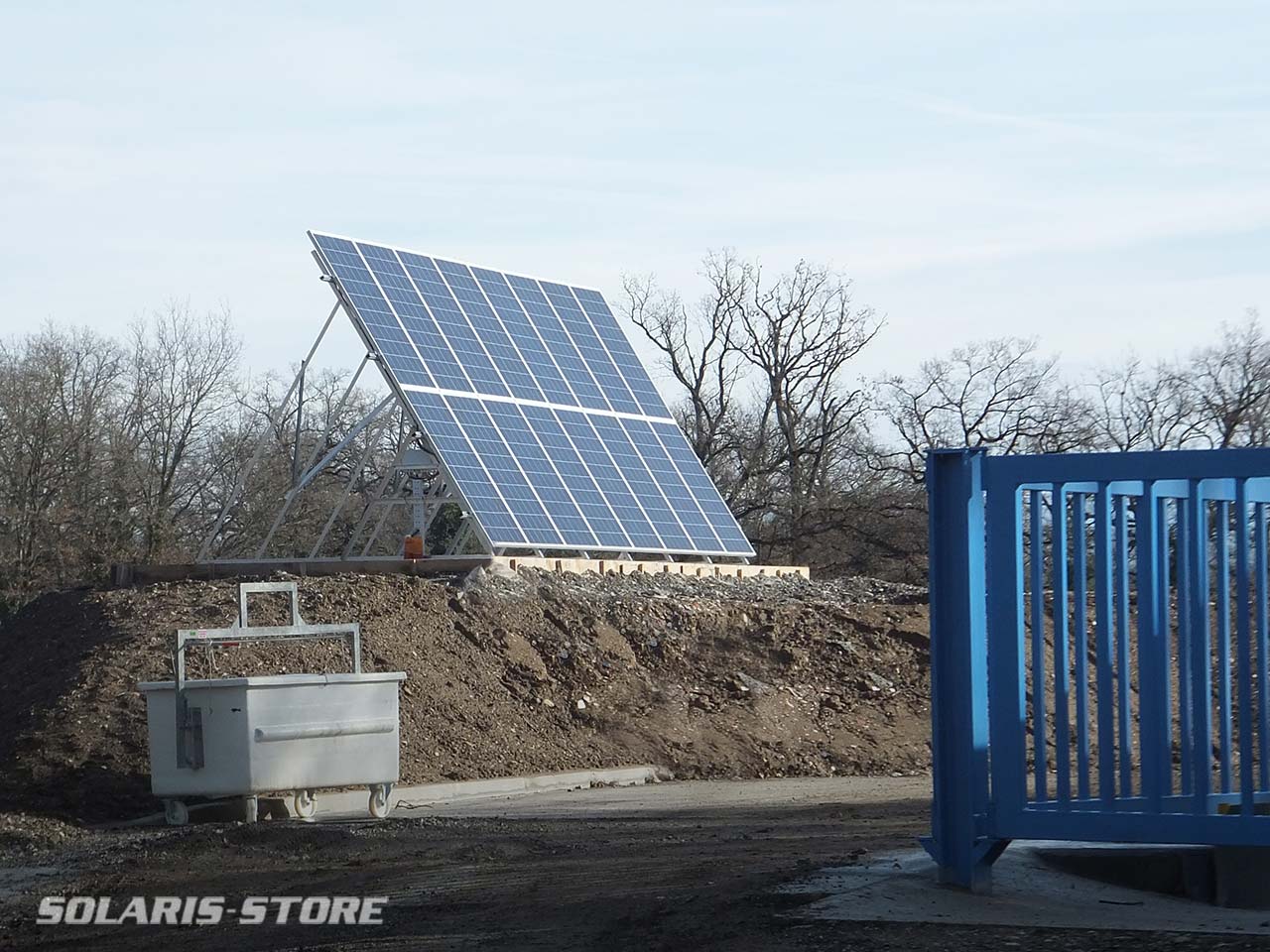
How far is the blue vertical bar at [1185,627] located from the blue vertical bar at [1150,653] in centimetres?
12

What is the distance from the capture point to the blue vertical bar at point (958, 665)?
28.0 feet

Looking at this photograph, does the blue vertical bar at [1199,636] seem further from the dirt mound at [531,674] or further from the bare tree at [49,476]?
the bare tree at [49,476]

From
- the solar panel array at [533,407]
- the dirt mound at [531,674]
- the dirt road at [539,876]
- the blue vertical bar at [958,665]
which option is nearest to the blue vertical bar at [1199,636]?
the blue vertical bar at [958,665]

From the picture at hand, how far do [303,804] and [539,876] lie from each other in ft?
20.0

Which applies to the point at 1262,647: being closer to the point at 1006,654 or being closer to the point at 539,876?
the point at 1006,654

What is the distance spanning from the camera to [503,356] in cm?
2700

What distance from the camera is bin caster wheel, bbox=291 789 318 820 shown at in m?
15.2

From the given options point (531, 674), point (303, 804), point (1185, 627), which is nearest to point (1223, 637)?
point (1185, 627)

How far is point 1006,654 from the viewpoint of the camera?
8555mm

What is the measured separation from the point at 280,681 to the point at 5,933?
544 cm

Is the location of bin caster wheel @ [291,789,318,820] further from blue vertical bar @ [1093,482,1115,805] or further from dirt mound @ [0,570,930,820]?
blue vertical bar @ [1093,482,1115,805]

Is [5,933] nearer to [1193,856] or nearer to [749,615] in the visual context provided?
[1193,856]

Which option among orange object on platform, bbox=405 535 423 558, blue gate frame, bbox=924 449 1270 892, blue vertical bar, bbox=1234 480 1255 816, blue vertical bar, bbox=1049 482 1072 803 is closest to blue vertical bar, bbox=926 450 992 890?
blue gate frame, bbox=924 449 1270 892

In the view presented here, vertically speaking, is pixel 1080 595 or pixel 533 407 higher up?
pixel 533 407
